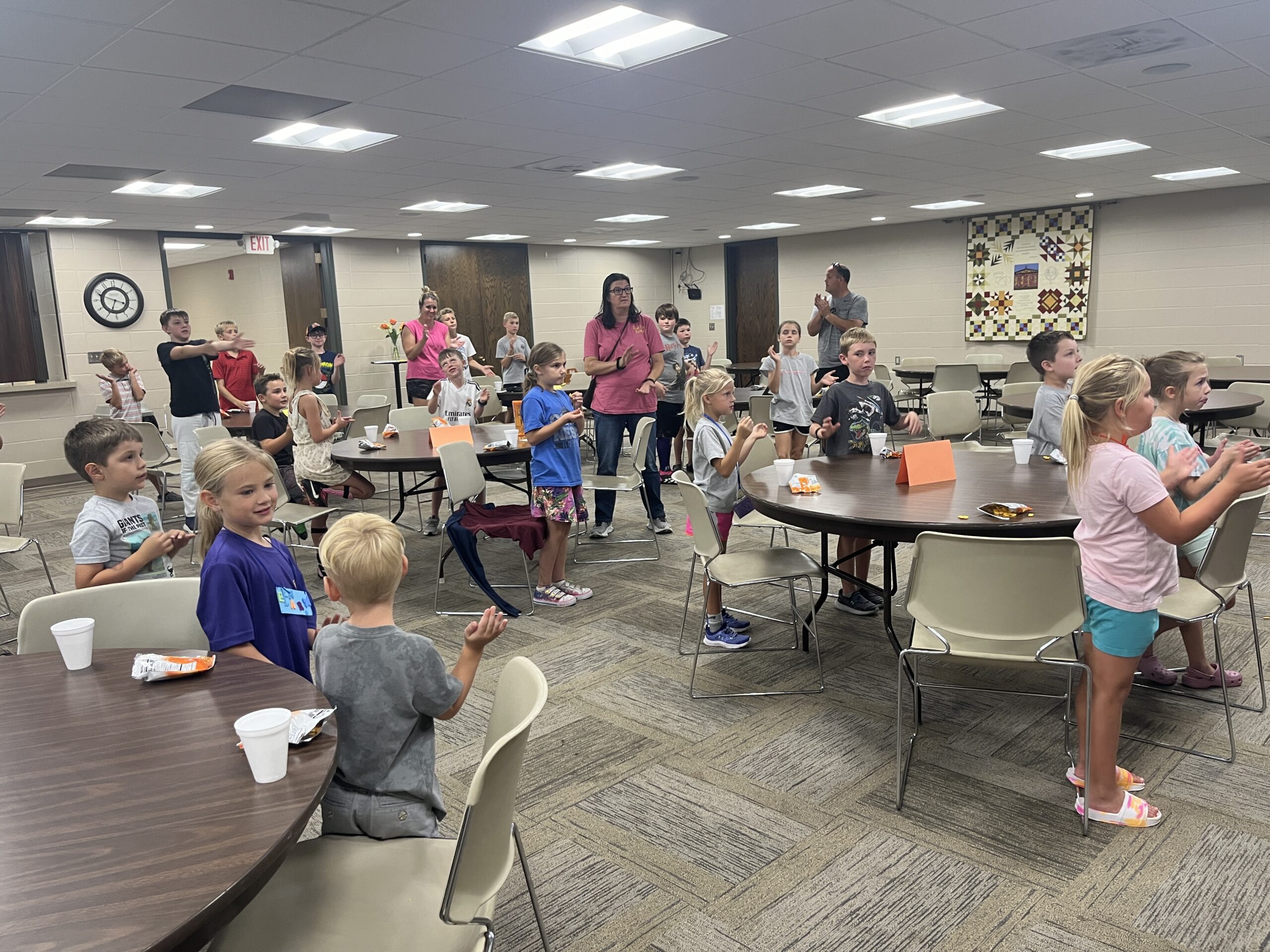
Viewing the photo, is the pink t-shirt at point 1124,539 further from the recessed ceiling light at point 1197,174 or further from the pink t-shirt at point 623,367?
the recessed ceiling light at point 1197,174

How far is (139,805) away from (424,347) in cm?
627

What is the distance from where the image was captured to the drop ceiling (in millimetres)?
3502

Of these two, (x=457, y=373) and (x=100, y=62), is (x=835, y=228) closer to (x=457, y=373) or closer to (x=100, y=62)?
(x=457, y=373)

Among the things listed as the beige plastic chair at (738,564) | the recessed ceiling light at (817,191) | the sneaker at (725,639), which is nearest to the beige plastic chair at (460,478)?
A: the sneaker at (725,639)

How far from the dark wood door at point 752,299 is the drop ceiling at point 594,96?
562cm

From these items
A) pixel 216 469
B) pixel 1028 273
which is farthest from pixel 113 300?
pixel 1028 273

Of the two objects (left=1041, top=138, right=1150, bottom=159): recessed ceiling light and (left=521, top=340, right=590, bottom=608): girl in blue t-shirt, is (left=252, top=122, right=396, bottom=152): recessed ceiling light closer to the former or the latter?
(left=521, top=340, right=590, bottom=608): girl in blue t-shirt

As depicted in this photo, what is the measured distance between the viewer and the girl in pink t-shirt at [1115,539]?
2207 mm

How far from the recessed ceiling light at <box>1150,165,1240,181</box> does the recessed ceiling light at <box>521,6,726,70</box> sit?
6.44 m

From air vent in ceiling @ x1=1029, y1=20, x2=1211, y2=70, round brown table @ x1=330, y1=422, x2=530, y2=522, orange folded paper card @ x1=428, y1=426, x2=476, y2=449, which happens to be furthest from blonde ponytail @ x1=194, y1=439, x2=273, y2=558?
air vent in ceiling @ x1=1029, y1=20, x2=1211, y2=70

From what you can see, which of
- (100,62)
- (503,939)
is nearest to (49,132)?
(100,62)

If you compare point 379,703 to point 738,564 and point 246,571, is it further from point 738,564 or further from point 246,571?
point 738,564

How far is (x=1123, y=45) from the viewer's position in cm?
409

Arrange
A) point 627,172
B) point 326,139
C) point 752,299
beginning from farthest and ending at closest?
point 752,299, point 627,172, point 326,139
